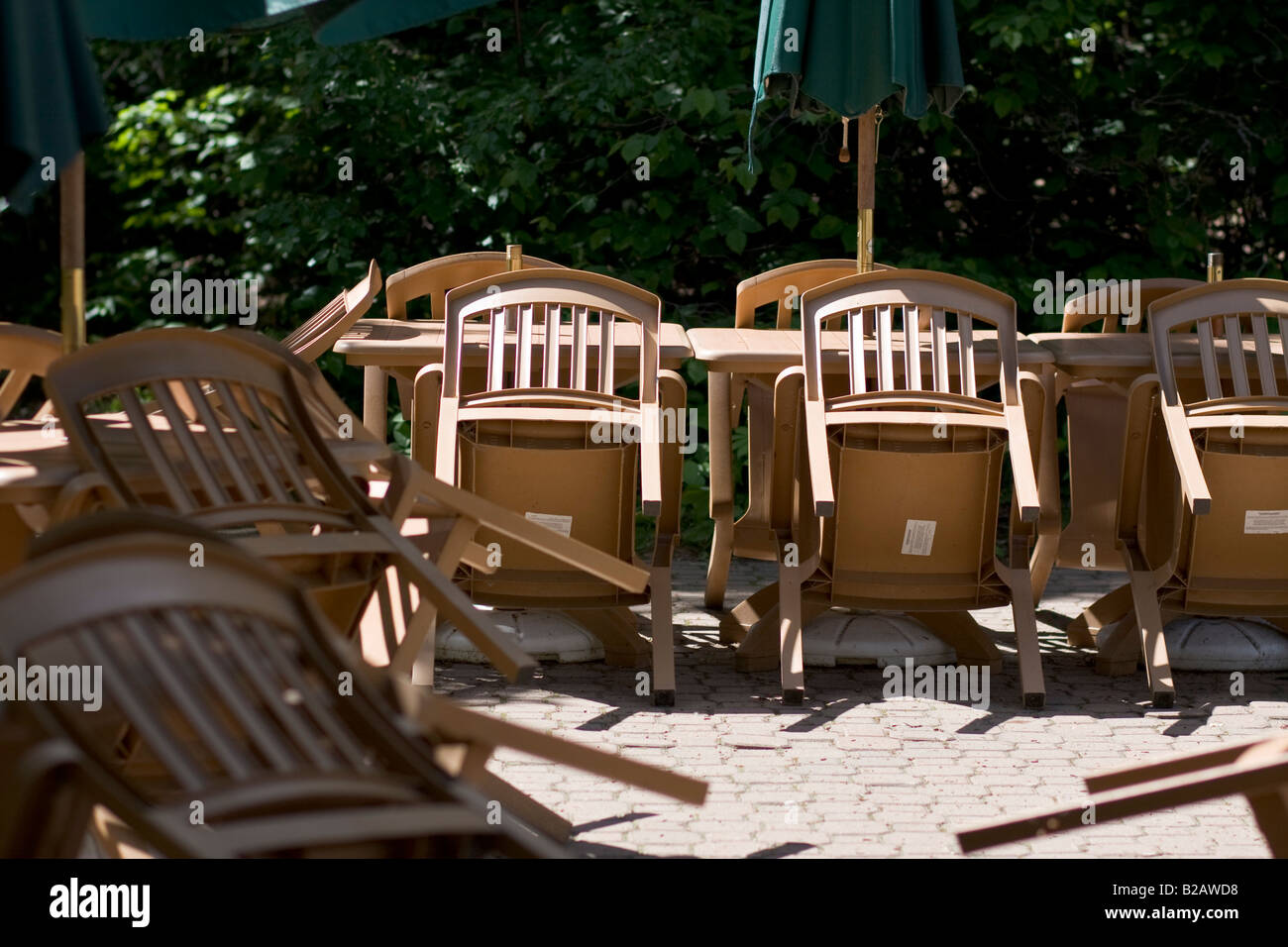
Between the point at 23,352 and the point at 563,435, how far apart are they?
1.63 meters

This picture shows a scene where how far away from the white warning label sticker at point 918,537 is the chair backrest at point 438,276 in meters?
1.92

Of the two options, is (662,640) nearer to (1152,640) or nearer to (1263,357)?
(1152,640)

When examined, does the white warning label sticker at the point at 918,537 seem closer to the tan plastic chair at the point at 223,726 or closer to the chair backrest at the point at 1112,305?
the chair backrest at the point at 1112,305

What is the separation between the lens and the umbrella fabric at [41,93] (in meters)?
3.35

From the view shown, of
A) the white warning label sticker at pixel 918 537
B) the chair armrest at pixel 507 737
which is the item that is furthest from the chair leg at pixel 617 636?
the chair armrest at pixel 507 737

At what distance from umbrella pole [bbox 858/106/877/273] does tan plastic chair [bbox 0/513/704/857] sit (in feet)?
12.9

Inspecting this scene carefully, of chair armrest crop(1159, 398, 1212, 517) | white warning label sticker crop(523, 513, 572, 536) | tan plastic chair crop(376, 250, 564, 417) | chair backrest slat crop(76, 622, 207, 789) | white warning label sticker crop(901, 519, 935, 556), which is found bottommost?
white warning label sticker crop(901, 519, 935, 556)

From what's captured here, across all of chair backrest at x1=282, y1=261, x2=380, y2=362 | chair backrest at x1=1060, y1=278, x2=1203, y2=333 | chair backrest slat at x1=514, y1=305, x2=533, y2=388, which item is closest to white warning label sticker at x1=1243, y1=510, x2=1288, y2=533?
chair backrest at x1=1060, y1=278, x2=1203, y2=333

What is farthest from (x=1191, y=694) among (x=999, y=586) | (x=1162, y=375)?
(x=1162, y=375)

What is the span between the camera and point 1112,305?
651 centimetres

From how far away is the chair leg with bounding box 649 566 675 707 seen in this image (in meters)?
4.75

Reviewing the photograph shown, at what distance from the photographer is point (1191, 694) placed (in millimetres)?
4961

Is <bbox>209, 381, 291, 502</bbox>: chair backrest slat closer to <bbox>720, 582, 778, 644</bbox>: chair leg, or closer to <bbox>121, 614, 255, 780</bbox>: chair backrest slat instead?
<bbox>121, 614, 255, 780</bbox>: chair backrest slat
